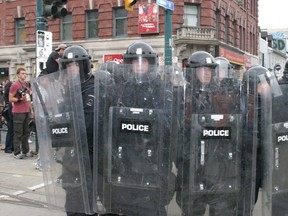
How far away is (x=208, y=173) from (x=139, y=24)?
68.8 feet

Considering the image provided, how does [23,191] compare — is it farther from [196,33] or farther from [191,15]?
[191,15]

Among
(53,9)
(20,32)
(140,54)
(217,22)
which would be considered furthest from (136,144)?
(20,32)

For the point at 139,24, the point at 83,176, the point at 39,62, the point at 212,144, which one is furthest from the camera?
the point at 139,24

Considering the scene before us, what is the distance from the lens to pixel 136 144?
129 inches

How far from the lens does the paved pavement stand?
15.8ft

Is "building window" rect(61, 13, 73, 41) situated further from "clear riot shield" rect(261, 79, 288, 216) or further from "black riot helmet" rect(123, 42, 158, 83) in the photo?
"clear riot shield" rect(261, 79, 288, 216)

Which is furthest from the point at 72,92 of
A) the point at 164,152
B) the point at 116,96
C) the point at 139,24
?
the point at 139,24

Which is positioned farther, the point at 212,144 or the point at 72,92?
the point at 72,92

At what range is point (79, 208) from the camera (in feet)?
11.5

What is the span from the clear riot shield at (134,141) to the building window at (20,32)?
25.9 m

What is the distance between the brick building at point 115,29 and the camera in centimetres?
2322

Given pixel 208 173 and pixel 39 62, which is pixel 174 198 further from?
pixel 39 62

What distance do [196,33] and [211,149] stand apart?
20722 mm

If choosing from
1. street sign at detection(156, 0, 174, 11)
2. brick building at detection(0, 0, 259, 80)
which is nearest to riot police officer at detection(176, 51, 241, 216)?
street sign at detection(156, 0, 174, 11)
